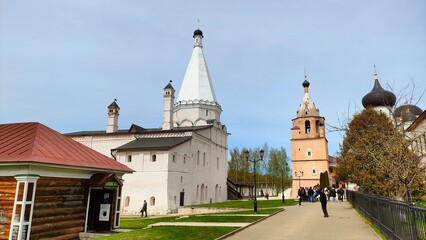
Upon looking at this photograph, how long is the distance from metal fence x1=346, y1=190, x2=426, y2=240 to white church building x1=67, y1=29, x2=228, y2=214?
69.7ft

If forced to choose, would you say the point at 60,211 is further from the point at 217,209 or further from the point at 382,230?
the point at 217,209

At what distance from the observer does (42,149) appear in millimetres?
10102

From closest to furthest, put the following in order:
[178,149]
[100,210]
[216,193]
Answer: [100,210] < [178,149] < [216,193]

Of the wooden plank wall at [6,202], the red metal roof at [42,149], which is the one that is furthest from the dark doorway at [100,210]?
the wooden plank wall at [6,202]

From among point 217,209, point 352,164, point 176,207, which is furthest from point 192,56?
point 352,164

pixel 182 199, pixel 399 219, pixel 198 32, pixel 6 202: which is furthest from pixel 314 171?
pixel 6 202

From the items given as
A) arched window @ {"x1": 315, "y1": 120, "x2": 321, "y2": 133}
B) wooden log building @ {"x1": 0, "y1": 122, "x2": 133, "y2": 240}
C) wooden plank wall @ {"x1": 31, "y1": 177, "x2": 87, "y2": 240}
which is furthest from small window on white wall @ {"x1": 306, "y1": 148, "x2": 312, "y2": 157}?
wooden plank wall @ {"x1": 31, "y1": 177, "x2": 87, "y2": 240}

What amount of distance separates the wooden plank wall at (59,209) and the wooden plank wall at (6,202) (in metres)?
0.68

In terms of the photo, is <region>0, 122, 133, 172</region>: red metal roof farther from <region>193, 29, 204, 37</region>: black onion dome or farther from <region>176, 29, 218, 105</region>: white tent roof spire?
<region>193, 29, 204, 37</region>: black onion dome

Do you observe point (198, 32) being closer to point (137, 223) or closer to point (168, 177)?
point (168, 177)

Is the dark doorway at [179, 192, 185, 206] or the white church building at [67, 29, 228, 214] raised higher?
the white church building at [67, 29, 228, 214]

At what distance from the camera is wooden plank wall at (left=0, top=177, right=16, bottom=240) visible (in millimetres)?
9258

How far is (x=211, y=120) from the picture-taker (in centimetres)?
4041

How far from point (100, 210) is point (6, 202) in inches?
156
